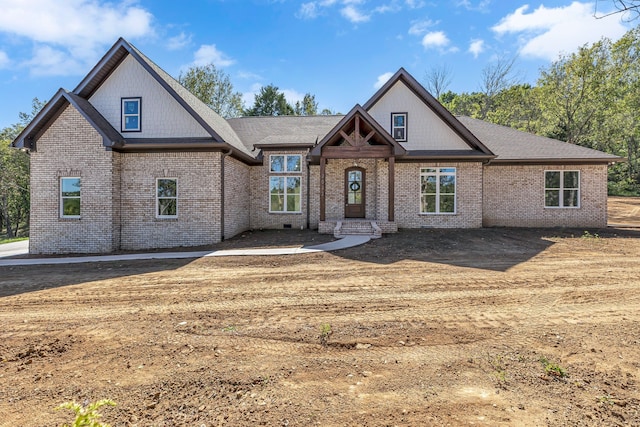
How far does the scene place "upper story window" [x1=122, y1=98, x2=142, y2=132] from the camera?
12.8 meters

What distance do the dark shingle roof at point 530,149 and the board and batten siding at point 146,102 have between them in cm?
1385

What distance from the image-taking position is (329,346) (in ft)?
13.5

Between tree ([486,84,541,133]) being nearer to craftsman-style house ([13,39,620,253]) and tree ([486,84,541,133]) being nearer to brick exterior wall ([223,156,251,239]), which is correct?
craftsman-style house ([13,39,620,253])

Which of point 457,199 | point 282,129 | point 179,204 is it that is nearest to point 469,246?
point 457,199

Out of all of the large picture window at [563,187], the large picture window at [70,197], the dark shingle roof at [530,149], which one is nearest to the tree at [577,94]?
the dark shingle roof at [530,149]

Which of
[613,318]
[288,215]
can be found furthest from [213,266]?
[613,318]

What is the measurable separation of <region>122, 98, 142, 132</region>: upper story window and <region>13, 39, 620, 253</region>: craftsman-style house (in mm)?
40

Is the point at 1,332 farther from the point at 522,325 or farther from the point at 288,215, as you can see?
the point at 288,215

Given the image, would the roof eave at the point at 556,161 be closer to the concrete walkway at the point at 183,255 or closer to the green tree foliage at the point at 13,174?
the concrete walkway at the point at 183,255

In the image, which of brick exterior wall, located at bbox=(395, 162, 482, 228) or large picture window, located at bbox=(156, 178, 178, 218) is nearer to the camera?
large picture window, located at bbox=(156, 178, 178, 218)

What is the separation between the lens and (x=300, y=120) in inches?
764

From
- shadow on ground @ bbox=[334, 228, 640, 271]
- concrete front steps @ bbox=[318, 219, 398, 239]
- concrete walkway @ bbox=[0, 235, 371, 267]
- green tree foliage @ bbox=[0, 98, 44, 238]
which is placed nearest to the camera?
shadow on ground @ bbox=[334, 228, 640, 271]

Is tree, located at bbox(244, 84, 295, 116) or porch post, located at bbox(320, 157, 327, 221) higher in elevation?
tree, located at bbox(244, 84, 295, 116)

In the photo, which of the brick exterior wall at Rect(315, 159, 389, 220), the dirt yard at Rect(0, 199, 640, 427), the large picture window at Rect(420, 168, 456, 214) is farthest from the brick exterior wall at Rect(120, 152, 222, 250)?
the large picture window at Rect(420, 168, 456, 214)
